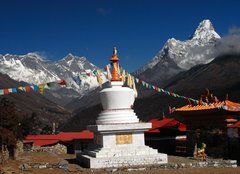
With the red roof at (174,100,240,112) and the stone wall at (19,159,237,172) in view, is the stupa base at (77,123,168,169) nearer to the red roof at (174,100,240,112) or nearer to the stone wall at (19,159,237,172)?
the stone wall at (19,159,237,172)

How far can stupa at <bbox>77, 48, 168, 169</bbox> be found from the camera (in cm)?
1884

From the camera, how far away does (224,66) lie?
14925 centimetres

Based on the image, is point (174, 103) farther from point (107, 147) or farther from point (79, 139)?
point (107, 147)

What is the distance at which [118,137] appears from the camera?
64.7 feet

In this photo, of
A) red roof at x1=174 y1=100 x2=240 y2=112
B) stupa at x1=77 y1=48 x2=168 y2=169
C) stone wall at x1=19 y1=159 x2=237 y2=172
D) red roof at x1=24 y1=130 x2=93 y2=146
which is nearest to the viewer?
stone wall at x1=19 y1=159 x2=237 y2=172

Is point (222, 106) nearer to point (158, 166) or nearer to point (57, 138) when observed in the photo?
point (158, 166)

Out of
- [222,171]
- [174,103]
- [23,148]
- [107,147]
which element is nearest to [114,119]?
[107,147]

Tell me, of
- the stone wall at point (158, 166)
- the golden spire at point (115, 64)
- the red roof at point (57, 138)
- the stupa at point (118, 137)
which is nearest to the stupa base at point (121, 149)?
the stupa at point (118, 137)

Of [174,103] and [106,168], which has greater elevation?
[174,103]

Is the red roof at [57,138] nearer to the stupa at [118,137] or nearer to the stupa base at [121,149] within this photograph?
the stupa at [118,137]

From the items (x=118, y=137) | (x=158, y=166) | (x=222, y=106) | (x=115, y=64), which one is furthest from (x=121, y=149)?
(x=222, y=106)

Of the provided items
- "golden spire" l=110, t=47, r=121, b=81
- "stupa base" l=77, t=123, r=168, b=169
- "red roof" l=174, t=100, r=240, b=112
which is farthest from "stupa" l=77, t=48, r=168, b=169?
"red roof" l=174, t=100, r=240, b=112

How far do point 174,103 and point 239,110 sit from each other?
77.0 metres

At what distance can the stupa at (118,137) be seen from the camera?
1884 cm
